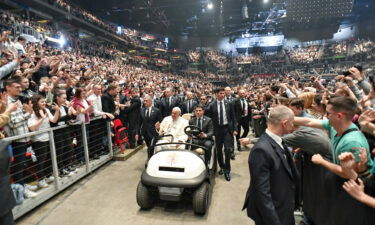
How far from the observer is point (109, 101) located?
5.95 meters

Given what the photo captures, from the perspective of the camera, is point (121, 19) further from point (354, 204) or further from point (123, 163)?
point (354, 204)

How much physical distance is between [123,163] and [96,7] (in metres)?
25.1

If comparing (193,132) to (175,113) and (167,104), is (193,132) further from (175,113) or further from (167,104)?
(167,104)

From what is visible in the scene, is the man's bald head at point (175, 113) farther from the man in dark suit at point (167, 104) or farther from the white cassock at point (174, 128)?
the man in dark suit at point (167, 104)

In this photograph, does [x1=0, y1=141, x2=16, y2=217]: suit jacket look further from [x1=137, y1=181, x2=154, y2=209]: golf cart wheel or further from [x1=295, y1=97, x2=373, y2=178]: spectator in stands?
[x1=295, y1=97, x2=373, y2=178]: spectator in stands

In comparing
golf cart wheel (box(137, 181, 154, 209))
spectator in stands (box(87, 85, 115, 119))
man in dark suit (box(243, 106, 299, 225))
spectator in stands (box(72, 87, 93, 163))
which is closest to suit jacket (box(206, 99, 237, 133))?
golf cart wheel (box(137, 181, 154, 209))

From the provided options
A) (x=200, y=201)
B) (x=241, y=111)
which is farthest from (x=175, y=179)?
(x=241, y=111)

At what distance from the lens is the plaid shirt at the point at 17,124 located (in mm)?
3369

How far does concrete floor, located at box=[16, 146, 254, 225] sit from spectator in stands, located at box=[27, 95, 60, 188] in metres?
0.49

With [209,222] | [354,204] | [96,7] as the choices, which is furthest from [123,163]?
[96,7]

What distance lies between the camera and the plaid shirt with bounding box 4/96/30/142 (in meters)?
3.37

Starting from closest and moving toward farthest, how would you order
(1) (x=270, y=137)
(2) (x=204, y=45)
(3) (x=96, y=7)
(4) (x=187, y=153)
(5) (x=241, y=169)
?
1. (1) (x=270, y=137)
2. (4) (x=187, y=153)
3. (5) (x=241, y=169)
4. (3) (x=96, y=7)
5. (2) (x=204, y=45)

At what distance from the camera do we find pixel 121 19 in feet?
97.9

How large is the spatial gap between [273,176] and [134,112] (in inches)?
212
